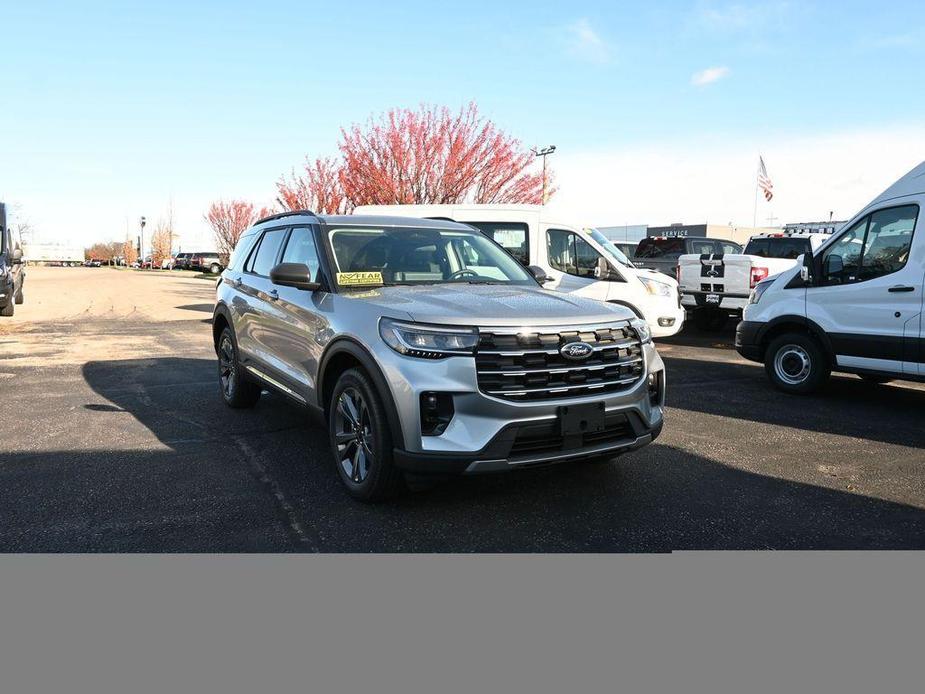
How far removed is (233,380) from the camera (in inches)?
269

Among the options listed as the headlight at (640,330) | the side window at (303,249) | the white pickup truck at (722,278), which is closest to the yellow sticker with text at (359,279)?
the side window at (303,249)

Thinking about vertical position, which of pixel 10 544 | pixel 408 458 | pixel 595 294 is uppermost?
pixel 595 294

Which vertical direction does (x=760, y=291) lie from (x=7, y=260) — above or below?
below

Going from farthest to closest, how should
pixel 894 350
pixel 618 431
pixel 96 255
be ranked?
1. pixel 96 255
2. pixel 894 350
3. pixel 618 431

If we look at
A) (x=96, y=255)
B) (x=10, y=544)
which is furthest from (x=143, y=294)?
(x=96, y=255)

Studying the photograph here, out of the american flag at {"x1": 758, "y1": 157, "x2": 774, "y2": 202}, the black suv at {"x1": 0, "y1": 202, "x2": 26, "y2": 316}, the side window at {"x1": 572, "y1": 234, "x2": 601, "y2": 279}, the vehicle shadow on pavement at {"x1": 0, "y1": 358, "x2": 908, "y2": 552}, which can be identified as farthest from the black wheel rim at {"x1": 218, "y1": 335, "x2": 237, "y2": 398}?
the american flag at {"x1": 758, "y1": 157, "x2": 774, "y2": 202}

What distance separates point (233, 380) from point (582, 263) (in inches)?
230

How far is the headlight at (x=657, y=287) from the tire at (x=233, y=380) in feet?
20.3

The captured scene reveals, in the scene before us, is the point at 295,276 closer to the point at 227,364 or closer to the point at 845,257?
the point at 227,364

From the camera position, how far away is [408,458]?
12.4 ft

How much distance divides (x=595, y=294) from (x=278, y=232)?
578cm

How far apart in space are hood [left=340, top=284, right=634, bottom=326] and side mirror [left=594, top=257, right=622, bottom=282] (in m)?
6.07

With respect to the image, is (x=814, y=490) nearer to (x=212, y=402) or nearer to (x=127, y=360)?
(x=212, y=402)

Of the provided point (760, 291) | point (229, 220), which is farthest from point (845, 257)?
point (229, 220)
